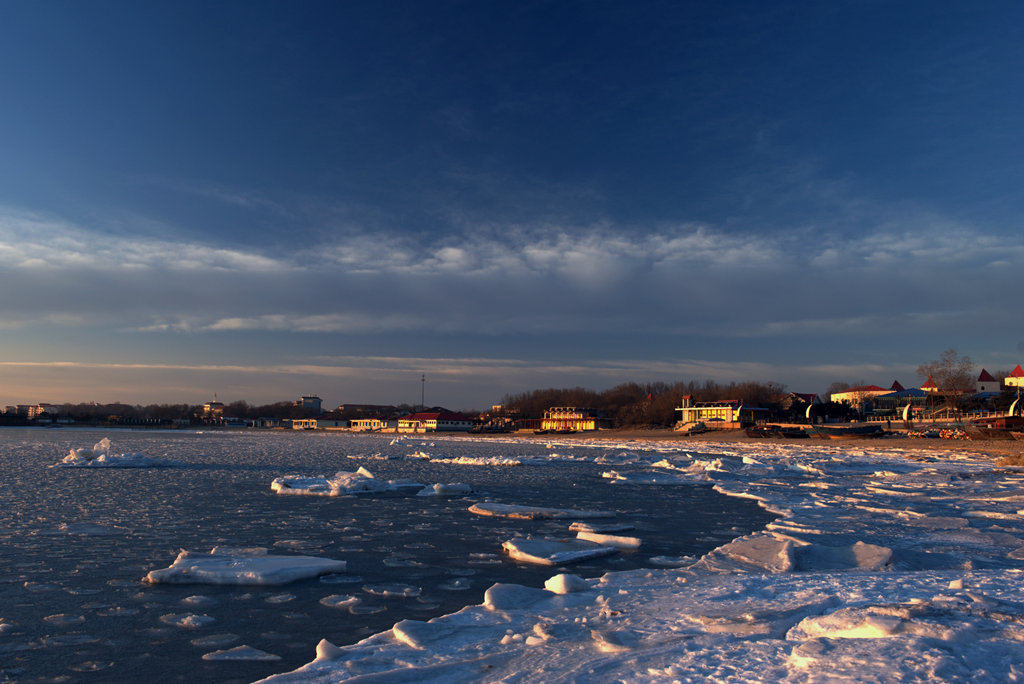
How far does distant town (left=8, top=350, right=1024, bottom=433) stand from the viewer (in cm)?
8181

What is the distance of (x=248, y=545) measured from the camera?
8.59m

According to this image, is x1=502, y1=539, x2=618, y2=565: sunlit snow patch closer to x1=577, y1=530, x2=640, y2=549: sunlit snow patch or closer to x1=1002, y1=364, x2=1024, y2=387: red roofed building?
x1=577, y1=530, x2=640, y2=549: sunlit snow patch

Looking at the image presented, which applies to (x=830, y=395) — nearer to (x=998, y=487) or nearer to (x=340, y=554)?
(x=998, y=487)

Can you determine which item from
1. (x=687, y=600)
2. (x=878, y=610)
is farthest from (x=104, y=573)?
→ (x=878, y=610)

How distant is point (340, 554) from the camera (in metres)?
8.16

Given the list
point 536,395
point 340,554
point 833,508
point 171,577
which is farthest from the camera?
point 536,395

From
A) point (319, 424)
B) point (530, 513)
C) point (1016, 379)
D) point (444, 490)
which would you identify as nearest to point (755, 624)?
A: point (530, 513)

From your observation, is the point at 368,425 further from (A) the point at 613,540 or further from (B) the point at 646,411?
(A) the point at 613,540

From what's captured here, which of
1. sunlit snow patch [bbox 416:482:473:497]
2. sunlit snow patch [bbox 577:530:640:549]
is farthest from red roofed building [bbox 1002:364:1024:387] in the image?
sunlit snow patch [bbox 577:530:640:549]

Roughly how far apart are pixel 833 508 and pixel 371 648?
1145 centimetres

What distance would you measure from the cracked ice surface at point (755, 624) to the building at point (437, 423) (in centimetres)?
12398

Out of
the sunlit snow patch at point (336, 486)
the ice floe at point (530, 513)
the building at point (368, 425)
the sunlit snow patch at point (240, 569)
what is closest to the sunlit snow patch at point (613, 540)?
the ice floe at point (530, 513)

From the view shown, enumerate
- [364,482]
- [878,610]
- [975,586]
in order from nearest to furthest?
[878,610], [975,586], [364,482]

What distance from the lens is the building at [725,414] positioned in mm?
87125
